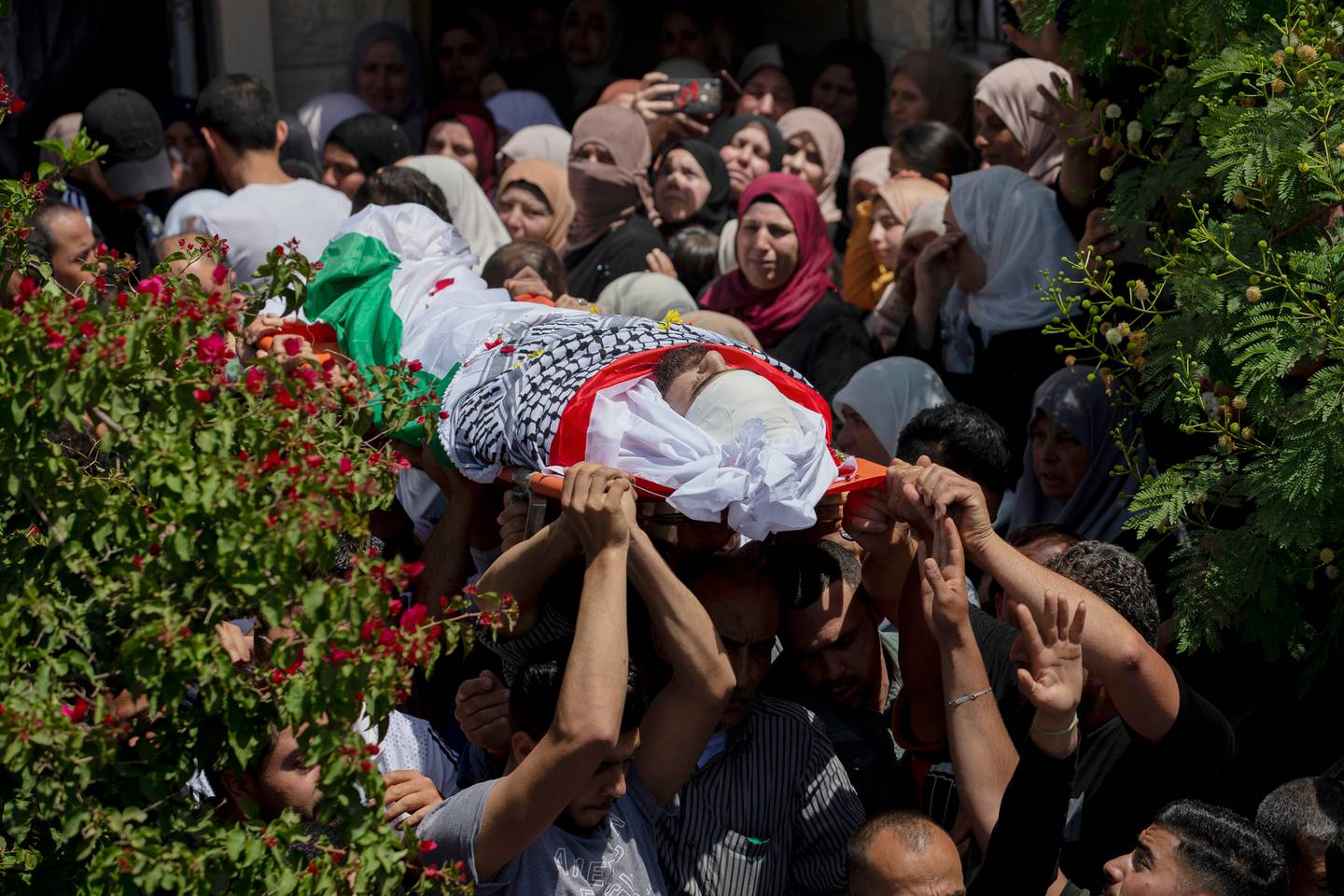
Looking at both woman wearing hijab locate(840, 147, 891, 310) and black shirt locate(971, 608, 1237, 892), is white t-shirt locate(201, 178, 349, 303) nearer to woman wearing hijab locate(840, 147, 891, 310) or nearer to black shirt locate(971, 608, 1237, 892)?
woman wearing hijab locate(840, 147, 891, 310)

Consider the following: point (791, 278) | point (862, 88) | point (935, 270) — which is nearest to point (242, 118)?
point (791, 278)

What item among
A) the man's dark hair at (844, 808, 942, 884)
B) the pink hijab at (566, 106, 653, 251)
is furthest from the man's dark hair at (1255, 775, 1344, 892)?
the pink hijab at (566, 106, 653, 251)

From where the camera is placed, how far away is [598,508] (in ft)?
9.28

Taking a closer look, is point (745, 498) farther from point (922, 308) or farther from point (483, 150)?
point (483, 150)

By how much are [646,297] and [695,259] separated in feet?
3.54

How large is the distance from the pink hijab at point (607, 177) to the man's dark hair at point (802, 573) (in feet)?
10.2

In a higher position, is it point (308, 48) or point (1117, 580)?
point (308, 48)

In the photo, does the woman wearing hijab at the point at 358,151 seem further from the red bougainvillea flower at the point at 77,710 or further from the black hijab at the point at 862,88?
the red bougainvillea flower at the point at 77,710

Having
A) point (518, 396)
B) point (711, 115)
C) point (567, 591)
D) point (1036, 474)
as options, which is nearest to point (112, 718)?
point (567, 591)

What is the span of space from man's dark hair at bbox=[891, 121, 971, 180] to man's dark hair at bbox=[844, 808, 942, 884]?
3.86 m

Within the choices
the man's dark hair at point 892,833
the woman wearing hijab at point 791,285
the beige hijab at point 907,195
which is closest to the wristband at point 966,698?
the man's dark hair at point 892,833

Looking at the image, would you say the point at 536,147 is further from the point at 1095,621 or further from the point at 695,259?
the point at 1095,621

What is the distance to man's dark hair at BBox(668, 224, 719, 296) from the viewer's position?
6379 mm

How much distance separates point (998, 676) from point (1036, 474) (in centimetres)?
154
